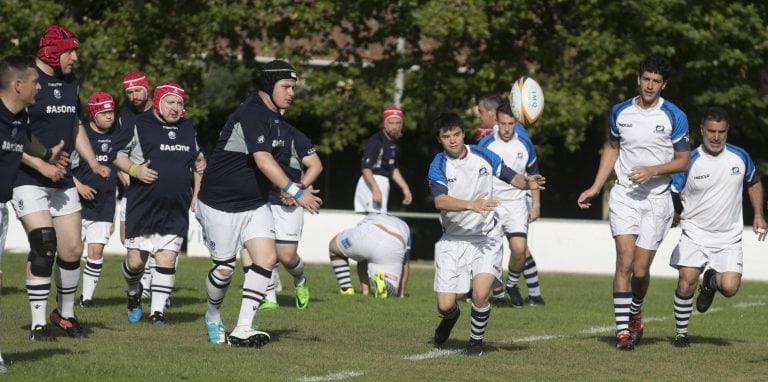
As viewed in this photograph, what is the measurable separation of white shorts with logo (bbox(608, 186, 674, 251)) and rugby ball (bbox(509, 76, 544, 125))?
2.22m

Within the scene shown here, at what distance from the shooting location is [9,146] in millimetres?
9344

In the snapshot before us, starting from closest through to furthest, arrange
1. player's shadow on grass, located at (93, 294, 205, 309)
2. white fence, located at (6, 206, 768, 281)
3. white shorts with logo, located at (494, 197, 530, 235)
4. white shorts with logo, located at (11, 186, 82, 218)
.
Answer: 1. white shorts with logo, located at (11, 186, 82, 218)
2. player's shadow on grass, located at (93, 294, 205, 309)
3. white shorts with logo, located at (494, 197, 530, 235)
4. white fence, located at (6, 206, 768, 281)

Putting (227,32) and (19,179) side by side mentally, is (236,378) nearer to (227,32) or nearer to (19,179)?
(19,179)

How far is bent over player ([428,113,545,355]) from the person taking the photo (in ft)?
35.9

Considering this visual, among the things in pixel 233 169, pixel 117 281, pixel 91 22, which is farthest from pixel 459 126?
pixel 91 22

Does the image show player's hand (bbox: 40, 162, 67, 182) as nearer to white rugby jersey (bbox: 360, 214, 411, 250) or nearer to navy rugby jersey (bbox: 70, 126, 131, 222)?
navy rugby jersey (bbox: 70, 126, 131, 222)

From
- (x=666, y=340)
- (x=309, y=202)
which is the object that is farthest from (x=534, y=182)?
(x=666, y=340)

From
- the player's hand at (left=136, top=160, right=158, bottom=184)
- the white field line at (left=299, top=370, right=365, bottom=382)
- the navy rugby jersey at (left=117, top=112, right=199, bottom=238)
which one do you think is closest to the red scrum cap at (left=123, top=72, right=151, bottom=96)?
the navy rugby jersey at (left=117, top=112, right=199, bottom=238)

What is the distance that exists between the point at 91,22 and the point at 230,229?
17613 mm

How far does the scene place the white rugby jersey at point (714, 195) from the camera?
1202 centimetres

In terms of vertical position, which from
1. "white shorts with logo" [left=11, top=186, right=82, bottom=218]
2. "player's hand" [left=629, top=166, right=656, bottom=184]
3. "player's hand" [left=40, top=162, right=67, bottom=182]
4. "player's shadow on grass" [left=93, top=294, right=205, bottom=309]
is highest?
"player's hand" [left=629, top=166, right=656, bottom=184]

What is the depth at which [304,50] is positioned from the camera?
27.7 m

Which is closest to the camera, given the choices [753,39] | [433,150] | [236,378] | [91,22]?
[236,378]

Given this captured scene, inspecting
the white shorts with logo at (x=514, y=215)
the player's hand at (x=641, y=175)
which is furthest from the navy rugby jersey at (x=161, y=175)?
the white shorts with logo at (x=514, y=215)
